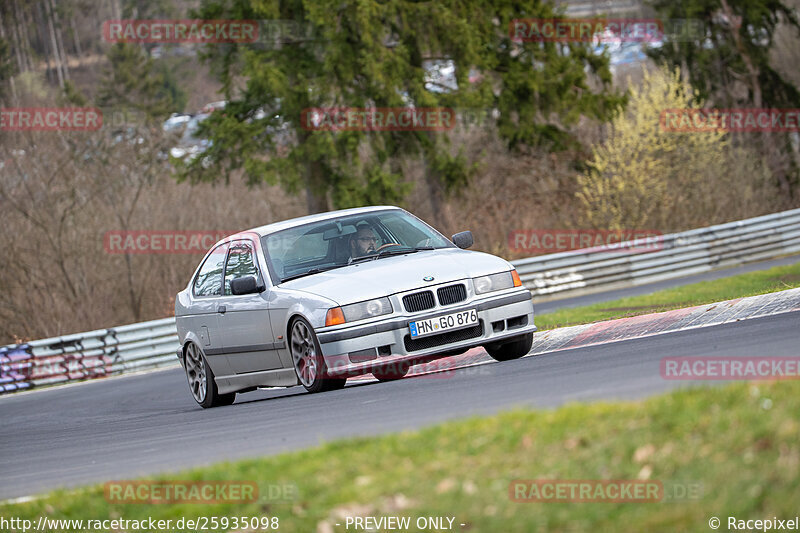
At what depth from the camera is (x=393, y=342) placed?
9844 millimetres

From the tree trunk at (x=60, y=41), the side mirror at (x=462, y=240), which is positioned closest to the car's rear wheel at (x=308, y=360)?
the side mirror at (x=462, y=240)

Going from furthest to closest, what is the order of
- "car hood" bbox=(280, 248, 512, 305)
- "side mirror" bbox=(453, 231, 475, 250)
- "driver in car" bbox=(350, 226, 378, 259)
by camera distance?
"side mirror" bbox=(453, 231, 475, 250) < "driver in car" bbox=(350, 226, 378, 259) < "car hood" bbox=(280, 248, 512, 305)

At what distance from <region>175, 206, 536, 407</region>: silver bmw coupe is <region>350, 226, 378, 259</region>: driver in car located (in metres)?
0.01

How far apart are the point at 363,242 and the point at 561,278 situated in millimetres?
15782

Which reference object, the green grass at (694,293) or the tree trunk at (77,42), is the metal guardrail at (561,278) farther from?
the tree trunk at (77,42)

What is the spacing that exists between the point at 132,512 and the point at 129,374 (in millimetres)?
16053

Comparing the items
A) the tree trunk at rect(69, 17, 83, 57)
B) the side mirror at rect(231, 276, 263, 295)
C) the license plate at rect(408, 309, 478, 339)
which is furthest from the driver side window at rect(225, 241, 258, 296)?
the tree trunk at rect(69, 17, 83, 57)

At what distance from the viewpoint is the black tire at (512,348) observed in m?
11.0

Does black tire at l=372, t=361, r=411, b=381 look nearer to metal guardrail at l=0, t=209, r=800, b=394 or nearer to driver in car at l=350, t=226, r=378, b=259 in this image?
driver in car at l=350, t=226, r=378, b=259

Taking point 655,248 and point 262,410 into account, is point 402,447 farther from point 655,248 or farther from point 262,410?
point 655,248

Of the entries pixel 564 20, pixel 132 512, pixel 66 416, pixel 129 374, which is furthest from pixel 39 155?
pixel 132 512

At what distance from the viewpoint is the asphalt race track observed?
7117mm

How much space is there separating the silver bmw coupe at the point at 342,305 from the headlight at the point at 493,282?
0.04 ft

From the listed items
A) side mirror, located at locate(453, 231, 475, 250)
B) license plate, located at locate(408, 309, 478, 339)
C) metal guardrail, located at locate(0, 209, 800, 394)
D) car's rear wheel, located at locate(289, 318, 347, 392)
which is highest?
side mirror, located at locate(453, 231, 475, 250)
